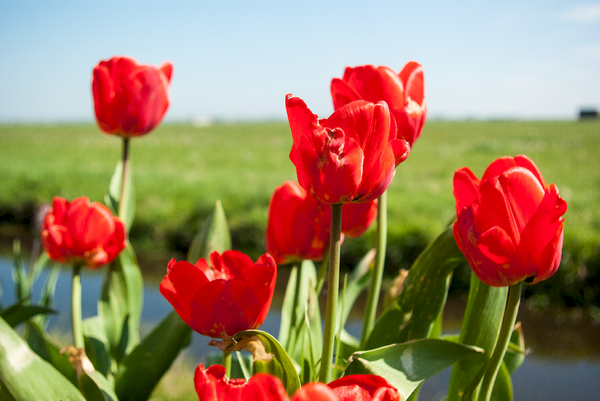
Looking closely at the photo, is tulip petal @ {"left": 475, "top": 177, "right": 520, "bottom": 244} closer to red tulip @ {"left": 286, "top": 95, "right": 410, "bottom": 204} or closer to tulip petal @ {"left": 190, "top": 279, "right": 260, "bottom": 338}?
red tulip @ {"left": 286, "top": 95, "right": 410, "bottom": 204}

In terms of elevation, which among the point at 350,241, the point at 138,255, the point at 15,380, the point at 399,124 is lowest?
the point at 138,255

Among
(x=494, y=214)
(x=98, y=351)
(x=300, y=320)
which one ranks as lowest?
(x=98, y=351)

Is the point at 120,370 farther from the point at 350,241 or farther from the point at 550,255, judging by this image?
the point at 350,241

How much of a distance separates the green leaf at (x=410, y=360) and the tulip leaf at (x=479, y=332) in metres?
0.12

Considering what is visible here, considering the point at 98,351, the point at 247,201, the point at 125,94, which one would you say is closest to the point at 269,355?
the point at 98,351

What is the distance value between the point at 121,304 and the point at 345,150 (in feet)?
2.23

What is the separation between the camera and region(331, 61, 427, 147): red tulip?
0.56 m

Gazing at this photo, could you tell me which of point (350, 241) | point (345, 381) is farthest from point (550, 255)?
point (350, 241)

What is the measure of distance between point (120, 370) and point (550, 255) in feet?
2.00

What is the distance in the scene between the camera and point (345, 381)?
0.35 m

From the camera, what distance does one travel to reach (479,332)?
22.4 inches

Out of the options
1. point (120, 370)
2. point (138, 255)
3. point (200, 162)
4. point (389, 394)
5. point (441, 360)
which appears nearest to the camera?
point (389, 394)

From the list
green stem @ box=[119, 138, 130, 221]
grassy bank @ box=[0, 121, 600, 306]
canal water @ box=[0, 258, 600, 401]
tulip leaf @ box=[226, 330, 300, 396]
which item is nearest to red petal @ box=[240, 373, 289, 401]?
tulip leaf @ box=[226, 330, 300, 396]

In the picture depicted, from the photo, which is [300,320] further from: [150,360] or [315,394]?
[315,394]
